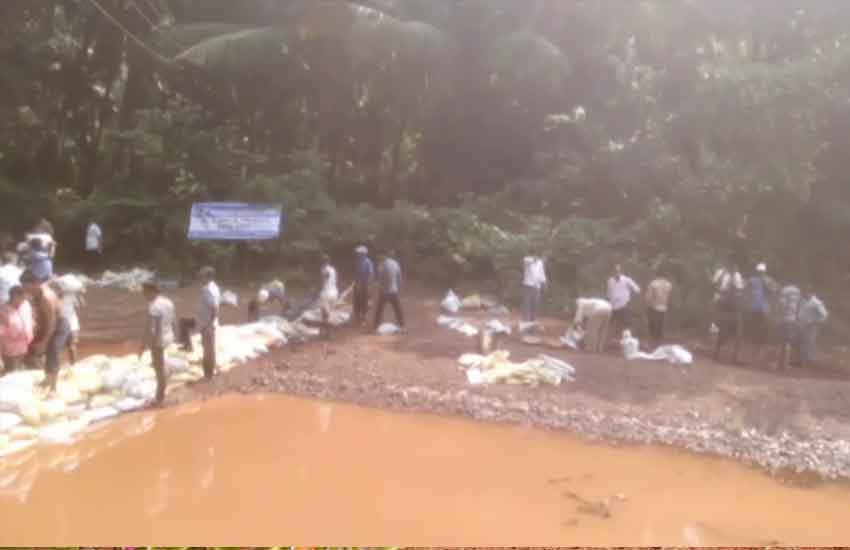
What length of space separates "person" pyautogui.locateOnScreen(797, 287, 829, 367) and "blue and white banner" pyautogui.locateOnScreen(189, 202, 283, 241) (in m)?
9.00

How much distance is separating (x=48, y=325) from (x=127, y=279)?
7910 mm

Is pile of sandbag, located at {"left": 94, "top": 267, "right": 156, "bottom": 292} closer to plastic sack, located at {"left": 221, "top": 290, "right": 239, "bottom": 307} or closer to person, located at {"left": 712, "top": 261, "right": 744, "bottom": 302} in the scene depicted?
plastic sack, located at {"left": 221, "top": 290, "right": 239, "bottom": 307}

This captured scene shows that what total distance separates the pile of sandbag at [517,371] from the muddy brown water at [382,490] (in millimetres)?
1191

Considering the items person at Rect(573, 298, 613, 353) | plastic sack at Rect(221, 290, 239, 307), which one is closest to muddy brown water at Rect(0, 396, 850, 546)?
person at Rect(573, 298, 613, 353)

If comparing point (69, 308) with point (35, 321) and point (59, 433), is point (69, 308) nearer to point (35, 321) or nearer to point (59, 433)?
point (35, 321)

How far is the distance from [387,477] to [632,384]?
3.51 metres

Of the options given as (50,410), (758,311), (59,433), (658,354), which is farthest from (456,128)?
(59,433)

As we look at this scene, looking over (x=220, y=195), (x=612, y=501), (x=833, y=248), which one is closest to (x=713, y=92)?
(x=833, y=248)

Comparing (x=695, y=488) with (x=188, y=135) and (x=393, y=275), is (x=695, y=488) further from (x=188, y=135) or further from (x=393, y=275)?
(x=188, y=135)

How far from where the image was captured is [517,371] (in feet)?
29.4

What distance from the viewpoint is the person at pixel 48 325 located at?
296 inches

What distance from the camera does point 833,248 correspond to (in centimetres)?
1328

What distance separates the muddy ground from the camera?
24.3 feet

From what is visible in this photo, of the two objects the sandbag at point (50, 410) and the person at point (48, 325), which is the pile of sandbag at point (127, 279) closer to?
the person at point (48, 325)
